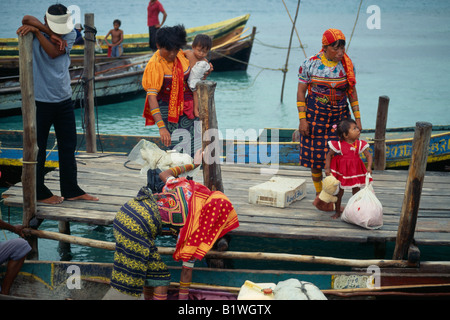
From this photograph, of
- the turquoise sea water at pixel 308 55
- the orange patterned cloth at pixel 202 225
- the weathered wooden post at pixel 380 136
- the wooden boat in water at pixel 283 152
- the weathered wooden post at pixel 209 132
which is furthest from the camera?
the turquoise sea water at pixel 308 55

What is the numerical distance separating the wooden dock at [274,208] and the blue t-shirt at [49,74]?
1.01 meters

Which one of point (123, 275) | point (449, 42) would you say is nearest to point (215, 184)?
point (123, 275)

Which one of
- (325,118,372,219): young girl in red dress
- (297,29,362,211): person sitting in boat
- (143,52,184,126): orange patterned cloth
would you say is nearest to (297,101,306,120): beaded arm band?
(297,29,362,211): person sitting in boat

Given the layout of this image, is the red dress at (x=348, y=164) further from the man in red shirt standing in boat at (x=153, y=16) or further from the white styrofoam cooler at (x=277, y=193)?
the man in red shirt standing in boat at (x=153, y=16)

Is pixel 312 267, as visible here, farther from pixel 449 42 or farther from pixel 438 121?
pixel 449 42

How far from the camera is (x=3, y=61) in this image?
13.7 m

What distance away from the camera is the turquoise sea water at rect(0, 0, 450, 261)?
7.10 metres

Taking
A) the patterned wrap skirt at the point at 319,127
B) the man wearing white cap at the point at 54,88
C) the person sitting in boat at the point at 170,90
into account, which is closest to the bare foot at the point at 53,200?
the man wearing white cap at the point at 54,88

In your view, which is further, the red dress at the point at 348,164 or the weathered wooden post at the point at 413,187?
the red dress at the point at 348,164

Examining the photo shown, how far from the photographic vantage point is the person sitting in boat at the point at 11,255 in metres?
3.96

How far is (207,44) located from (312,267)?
8.61 feet

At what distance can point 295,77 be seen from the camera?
2070 centimetres

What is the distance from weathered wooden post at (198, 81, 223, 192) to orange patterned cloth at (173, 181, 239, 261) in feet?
2.09

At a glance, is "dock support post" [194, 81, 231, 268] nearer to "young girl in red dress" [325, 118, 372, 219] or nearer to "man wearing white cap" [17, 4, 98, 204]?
"young girl in red dress" [325, 118, 372, 219]
